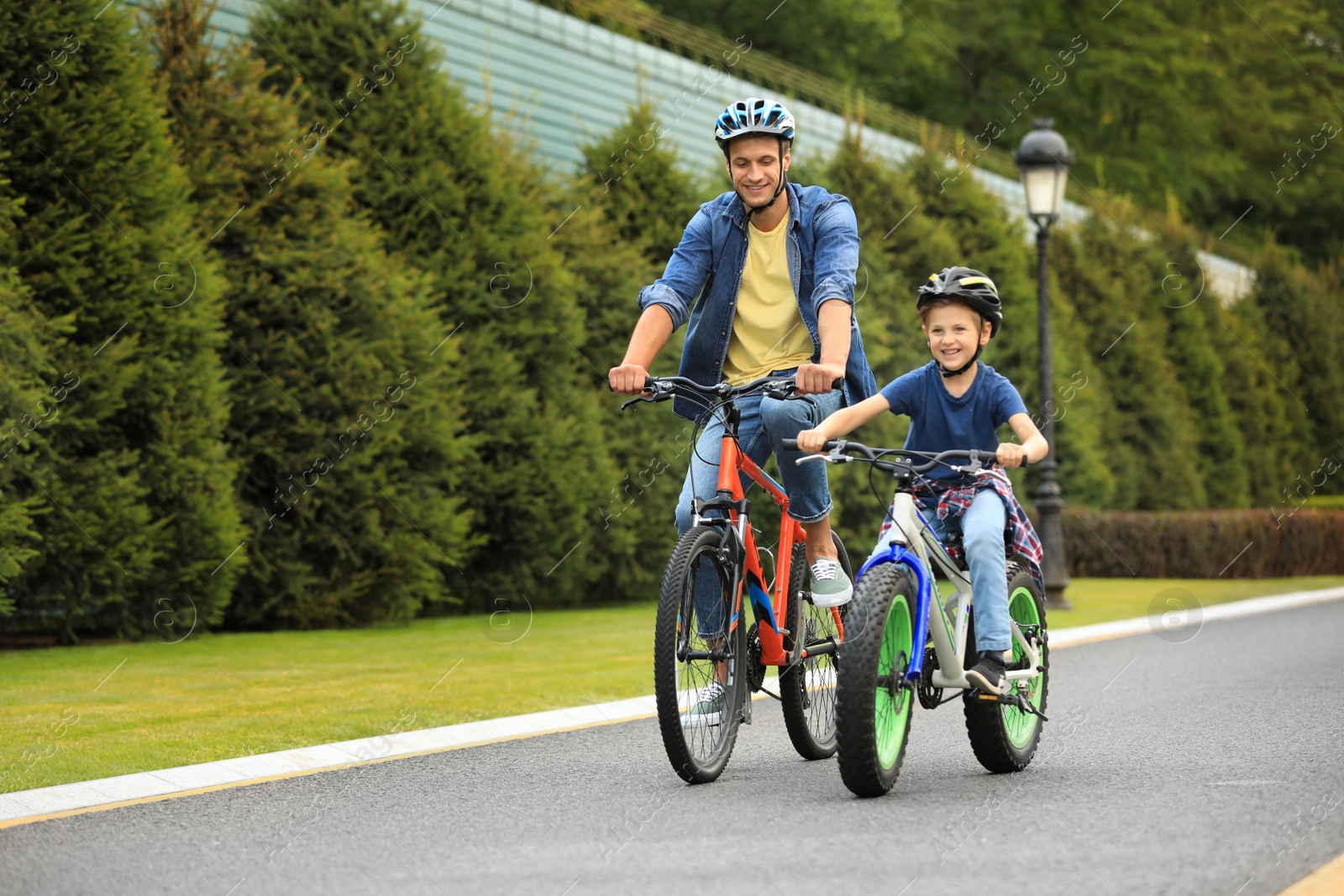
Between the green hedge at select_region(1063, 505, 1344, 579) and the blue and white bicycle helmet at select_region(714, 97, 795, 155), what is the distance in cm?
1728

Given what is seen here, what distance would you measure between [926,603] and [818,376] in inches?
34.0

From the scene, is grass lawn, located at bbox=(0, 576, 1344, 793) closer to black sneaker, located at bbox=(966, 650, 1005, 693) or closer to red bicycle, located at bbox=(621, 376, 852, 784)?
red bicycle, located at bbox=(621, 376, 852, 784)

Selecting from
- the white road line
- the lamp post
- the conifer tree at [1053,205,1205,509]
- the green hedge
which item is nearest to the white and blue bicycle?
the white road line

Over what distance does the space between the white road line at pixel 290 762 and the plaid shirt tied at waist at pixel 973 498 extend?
2.29 m

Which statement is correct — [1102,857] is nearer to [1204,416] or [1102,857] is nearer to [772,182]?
[772,182]

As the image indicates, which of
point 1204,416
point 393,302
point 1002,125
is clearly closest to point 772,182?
point 393,302

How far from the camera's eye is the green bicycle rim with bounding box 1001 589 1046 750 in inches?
236

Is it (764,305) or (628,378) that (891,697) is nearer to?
(628,378)

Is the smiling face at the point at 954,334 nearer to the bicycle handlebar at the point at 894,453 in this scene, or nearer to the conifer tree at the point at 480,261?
the bicycle handlebar at the point at 894,453

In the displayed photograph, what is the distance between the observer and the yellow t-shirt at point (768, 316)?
5.98 metres

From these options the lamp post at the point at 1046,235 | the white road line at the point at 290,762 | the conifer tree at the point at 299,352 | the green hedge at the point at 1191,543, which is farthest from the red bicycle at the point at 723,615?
the green hedge at the point at 1191,543

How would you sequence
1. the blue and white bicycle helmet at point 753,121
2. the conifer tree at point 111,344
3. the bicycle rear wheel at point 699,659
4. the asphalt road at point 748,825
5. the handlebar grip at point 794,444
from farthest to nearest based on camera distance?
the conifer tree at point 111,344 < the blue and white bicycle helmet at point 753,121 < the handlebar grip at point 794,444 < the bicycle rear wheel at point 699,659 < the asphalt road at point 748,825

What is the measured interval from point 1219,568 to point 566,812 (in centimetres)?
1816

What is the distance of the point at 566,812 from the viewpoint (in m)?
5.18
